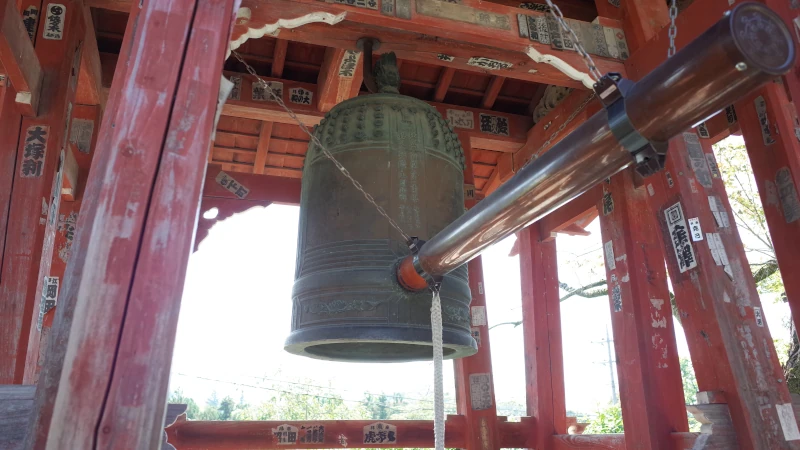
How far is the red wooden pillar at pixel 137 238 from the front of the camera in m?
0.87

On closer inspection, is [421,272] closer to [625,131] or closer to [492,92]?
[625,131]

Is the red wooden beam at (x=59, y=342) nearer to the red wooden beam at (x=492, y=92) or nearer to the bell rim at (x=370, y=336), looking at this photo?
the bell rim at (x=370, y=336)

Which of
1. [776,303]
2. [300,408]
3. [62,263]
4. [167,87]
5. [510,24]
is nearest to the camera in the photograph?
[167,87]

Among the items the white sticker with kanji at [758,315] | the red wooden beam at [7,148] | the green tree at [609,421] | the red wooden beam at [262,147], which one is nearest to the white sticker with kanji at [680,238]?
the white sticker with kanji at [758,315]

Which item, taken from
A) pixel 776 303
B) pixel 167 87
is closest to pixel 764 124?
pixel 167 87

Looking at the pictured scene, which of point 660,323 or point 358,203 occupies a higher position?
point 358,203

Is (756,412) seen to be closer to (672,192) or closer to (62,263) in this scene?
(672,192)

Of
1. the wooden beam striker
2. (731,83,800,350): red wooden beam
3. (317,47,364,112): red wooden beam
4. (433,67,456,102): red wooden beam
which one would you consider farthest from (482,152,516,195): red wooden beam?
(731,83,800,350): red wooden beam

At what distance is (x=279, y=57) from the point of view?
13.0ft

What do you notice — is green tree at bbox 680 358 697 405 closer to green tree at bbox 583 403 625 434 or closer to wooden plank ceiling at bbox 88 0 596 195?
green tree at bbox 583 403 625 434

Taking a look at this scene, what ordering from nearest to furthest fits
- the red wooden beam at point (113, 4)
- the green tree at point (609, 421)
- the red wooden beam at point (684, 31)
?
the red wooden beam at point (684, 31) → the red wooden beam at point (113, 4) → the green tree at point (609, 421)

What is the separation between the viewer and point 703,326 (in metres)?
2.52

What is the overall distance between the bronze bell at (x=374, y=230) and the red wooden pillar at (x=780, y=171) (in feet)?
4.56

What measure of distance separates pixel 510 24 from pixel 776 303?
764 cm
